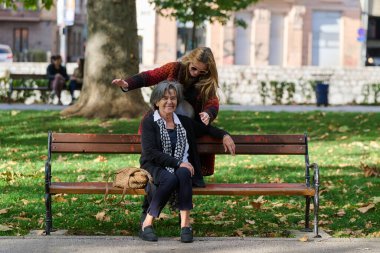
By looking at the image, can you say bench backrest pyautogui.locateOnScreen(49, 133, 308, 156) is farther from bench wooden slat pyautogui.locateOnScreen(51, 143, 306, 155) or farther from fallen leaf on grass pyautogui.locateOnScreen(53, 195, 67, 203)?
fallen leaf on grass pyautogui.locateOnScreen(53, 195, 67, 203)

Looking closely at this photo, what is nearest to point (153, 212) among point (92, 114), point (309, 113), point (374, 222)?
point (374, 222)

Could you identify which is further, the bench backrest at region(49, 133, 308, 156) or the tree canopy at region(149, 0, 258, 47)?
the tree canopy at region(149, 0, 258, 47)

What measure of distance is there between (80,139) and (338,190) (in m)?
3.65

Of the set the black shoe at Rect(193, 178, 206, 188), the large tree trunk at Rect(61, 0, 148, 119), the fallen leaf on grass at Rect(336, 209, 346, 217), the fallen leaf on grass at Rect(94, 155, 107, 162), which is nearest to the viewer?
the black shoe at Rect(193, 178, 206, 188)

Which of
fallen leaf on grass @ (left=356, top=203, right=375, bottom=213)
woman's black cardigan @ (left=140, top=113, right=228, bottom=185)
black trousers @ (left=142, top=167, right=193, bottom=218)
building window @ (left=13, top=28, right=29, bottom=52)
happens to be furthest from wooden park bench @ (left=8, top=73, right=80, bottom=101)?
building window @ (left=13, top=28, right=29, bottom=52)

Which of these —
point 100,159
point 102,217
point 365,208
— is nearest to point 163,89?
point 102,217

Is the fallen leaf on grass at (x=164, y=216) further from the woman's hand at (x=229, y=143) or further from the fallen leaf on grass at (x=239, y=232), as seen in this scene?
the woman's hand at (x=229, y=143)

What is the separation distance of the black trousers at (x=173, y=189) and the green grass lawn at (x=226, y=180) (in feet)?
1.39

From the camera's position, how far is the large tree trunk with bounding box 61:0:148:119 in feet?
70.5

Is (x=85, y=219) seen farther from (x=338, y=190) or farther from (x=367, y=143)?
(x=367, y=143)

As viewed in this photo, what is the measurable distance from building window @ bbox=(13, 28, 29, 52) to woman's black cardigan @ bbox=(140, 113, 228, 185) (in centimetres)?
5772

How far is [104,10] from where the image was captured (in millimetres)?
21750

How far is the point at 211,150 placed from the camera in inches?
362

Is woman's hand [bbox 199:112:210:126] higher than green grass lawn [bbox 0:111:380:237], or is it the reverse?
woman's hand [bbox 199:112:210:126]
